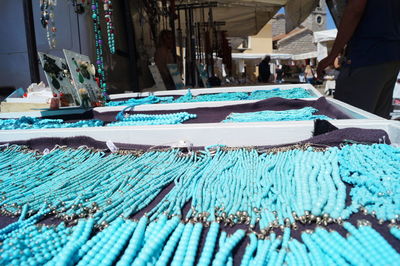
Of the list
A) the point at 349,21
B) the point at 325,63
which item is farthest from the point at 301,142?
the point at 325,63

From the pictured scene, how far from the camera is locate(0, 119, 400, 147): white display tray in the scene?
81cm

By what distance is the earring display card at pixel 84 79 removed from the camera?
59.3 inches

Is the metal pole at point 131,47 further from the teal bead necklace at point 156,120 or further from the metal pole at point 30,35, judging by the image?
the teal bead necklace at point 156,120

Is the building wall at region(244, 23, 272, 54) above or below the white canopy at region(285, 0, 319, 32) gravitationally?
above

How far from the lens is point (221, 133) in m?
0.84

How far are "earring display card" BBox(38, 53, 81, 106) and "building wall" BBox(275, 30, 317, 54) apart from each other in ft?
69.2

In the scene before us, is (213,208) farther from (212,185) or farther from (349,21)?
(349,21)

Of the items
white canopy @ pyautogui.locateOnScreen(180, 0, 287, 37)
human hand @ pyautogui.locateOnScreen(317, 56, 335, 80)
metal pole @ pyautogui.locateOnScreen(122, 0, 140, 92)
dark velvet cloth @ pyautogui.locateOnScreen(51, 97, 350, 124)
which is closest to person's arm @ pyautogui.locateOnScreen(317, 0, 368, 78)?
human hand @ pyautogui.locateOnScreen(317, 56, 335, 80)

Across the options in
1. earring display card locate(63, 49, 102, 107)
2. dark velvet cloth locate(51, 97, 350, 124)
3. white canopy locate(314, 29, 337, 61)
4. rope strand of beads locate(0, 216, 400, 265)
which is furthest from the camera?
white canopy locate(314, 29, 337, 61)

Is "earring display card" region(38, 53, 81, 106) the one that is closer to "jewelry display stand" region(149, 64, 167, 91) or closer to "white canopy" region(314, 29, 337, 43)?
"jewelry display stand" region(149, 64, 167, 91)

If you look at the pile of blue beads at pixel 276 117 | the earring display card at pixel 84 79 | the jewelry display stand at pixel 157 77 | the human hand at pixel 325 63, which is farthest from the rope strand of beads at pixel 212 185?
the jewelry display stand at pixel 157 77

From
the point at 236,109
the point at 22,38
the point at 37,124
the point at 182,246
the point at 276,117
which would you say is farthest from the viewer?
the point at 22,38

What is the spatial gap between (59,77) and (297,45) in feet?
71.1

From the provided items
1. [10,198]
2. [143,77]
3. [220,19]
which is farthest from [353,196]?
[220,19]
